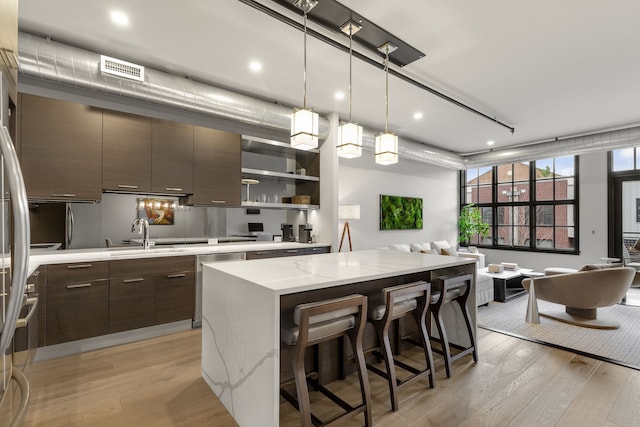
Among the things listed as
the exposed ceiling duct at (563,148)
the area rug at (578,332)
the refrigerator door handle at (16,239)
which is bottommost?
the area rug at (578,332)

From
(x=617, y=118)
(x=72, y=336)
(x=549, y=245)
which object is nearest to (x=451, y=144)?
(x=617, y=118)

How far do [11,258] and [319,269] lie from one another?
1601 mm

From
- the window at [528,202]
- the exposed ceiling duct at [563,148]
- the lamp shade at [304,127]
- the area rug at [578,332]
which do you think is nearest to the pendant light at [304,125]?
the lamp shade at [304,127]

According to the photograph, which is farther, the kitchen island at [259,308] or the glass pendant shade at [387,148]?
the glass pendant shade at [387,148]

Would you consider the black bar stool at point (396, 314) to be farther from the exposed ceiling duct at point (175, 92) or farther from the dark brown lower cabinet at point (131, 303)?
the exposed ceiling duct at point (175, 92)

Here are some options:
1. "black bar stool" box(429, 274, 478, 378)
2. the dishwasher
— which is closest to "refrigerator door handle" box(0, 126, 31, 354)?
"black bar stool" box(429, 274, 478, 378)

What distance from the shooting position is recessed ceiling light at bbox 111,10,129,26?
101 inches

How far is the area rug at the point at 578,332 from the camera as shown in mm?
2999

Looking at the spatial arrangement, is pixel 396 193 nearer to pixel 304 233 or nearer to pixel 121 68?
pixel 304 233

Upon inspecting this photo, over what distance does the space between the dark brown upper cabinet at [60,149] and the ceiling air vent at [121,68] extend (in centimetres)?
50

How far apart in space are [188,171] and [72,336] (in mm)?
1988

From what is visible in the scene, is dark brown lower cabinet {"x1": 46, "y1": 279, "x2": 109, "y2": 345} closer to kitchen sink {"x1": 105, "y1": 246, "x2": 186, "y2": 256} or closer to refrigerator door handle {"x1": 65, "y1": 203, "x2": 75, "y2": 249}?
kitchen sink {"x1": 105, "y1": 246, "x2": 186, "y2": 256}

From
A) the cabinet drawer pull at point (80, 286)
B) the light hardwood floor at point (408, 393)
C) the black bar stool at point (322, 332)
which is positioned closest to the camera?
the black bar stool at point (322, 332)

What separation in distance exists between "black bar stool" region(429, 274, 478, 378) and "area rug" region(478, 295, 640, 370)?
1045 mm
